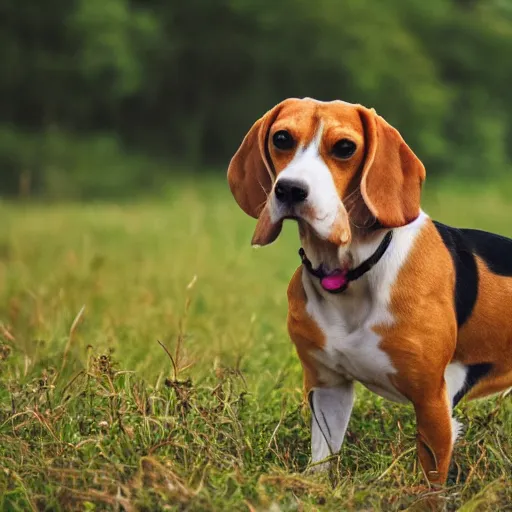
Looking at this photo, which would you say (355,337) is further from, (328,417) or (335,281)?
(328,417)

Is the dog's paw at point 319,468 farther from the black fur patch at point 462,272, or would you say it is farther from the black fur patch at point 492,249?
the black fur patch at point 492,249

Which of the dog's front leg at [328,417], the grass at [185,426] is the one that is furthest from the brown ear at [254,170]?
the dog's front leg at [328,417]

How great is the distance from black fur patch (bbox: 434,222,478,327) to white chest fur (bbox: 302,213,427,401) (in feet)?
0.56

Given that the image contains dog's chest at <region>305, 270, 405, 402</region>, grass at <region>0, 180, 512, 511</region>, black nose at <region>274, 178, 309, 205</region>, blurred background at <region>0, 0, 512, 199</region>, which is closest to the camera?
black nose at <region>274, 178, 309, 205</region>

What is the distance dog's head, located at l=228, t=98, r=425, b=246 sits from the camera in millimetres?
3094

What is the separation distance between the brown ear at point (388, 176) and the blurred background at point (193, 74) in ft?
78.6

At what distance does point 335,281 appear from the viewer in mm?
3439

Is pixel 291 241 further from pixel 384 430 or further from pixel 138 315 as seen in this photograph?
pixel 384 430

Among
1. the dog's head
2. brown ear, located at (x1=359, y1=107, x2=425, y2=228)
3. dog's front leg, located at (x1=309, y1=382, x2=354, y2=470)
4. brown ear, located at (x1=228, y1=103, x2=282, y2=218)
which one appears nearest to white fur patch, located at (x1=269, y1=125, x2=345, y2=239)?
the dog's head

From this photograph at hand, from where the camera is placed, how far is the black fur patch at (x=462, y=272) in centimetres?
357

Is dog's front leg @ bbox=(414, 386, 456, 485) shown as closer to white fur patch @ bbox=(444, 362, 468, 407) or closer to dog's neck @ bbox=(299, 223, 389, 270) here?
white fur patch @ bbox=(444, 362, 468, 407)

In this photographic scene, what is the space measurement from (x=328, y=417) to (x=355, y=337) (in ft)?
1.72

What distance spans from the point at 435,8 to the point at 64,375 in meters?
32.7

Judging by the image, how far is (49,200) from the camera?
69.7ft
